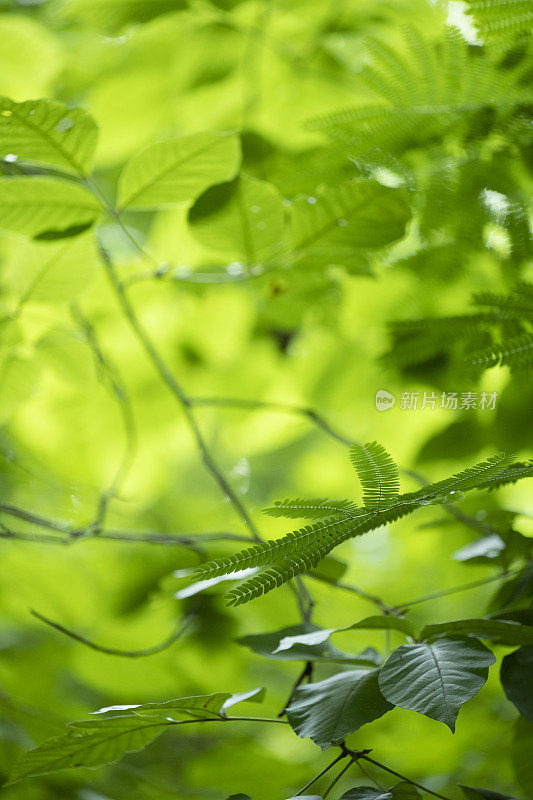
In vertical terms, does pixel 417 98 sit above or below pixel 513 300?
above

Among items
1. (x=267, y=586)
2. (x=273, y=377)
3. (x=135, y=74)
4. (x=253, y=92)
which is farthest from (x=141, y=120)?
(x=267, y=586)

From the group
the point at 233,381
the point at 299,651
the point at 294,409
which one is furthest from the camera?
the point at 233,381

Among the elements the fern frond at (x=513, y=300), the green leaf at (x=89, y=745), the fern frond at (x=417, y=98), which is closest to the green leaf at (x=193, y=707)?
the green leaf at (x=89, y=745)

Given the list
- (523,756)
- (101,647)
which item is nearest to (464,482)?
(523,756)

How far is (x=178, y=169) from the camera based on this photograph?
548mm

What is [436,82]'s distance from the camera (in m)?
0.63

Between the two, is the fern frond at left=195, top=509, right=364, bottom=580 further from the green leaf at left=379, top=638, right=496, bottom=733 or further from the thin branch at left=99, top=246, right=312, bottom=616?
the thin branch at left=99, top=246, right=312, bottom=616

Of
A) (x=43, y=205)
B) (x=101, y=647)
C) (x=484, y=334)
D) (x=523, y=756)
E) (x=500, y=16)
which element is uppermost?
(x=500, y=16)

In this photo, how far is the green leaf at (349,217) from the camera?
1.91 ft

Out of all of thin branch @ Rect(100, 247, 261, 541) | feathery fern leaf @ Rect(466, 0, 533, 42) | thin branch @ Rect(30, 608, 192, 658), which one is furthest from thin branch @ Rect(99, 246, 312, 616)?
feathery fern leaf @ Rect(466, 0, 533, 42)

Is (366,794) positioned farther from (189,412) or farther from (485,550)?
(189,412)

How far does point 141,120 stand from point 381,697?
92 cm

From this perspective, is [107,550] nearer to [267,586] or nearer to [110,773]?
[110,773]

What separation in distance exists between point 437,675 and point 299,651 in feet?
0.43
